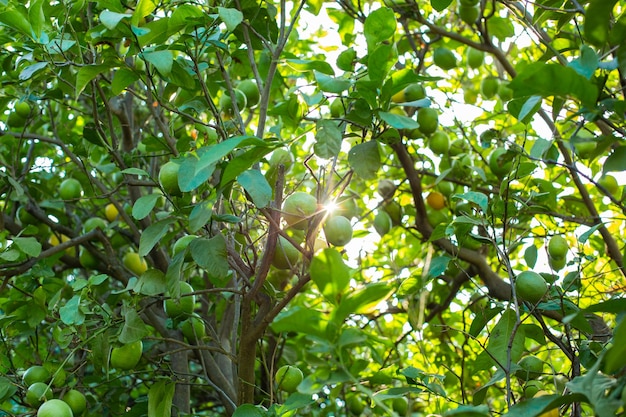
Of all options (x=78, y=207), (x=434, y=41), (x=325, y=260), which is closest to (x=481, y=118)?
(x=434, y=41)

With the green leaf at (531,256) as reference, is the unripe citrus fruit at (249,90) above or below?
above

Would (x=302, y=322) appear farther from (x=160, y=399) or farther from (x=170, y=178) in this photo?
(x=160, y=399)

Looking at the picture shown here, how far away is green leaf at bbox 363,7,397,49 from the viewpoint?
57.3 inches

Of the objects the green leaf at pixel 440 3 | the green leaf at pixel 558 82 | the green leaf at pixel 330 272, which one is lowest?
the green leaf at pixel 330 272

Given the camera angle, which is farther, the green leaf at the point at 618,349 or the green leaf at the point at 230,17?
the green leaf at the point at 230,17

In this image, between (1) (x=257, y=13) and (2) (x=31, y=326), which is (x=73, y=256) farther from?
(1) (x=257, y=13)

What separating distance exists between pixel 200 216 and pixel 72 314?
51 centimetres

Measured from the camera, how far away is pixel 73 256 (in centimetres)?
291

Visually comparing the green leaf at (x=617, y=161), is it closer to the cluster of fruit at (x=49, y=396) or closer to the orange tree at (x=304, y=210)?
the orange tree at (x=304, y=210)

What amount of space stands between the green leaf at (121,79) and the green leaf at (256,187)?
0.47m

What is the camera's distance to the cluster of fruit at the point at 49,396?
1.67 m

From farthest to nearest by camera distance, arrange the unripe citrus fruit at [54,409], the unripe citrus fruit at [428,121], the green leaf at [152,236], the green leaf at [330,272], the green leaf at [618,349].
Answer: the unripe citrus fruit at [428,121]
the unripe citrus fruit at [54,409]
the green leaf at [152,236]
the green leaf at [330,272]
the green leaf at [618,349]

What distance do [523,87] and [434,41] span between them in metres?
1.77

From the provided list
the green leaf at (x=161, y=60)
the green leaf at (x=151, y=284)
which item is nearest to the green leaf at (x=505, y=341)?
the green leaf at (x=151, y=284)
